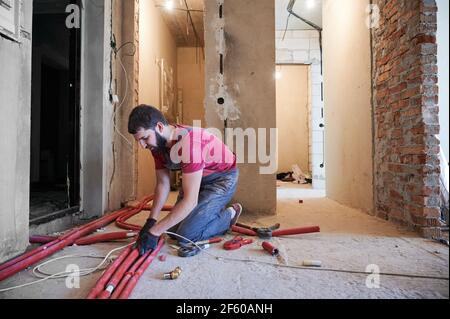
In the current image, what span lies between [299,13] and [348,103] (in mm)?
2932

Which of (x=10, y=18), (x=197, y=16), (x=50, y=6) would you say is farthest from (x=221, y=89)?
(x=50, y=6)

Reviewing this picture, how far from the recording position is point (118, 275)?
1.33m

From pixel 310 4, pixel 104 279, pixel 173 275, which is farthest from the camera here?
pixel 310 4

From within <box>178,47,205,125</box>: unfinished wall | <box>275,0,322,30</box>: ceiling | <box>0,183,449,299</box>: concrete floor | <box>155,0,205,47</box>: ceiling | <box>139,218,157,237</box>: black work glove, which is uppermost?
<box>275,0,322,30</box>: ceiling

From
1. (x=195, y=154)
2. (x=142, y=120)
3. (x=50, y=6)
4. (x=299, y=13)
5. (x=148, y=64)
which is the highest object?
(x=299, y=13)

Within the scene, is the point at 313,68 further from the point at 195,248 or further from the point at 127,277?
the point at 127,277

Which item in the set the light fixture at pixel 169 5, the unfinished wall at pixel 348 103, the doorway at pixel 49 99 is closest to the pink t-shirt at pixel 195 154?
the unfinished wall at pixel 348 103

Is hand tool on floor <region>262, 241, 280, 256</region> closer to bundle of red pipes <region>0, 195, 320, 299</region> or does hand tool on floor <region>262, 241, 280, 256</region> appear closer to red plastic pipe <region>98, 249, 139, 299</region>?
bundle of red pipes <region>0, 195, 320, 299</region>

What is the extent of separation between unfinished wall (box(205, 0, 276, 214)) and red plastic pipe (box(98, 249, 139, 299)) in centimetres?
156

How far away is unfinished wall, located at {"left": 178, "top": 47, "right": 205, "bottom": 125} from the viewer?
6.91 metres

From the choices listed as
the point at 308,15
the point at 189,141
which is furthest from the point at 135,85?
the point at 308,15

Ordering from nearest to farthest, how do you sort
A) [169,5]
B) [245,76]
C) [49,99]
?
[245,76] → [169,5] → [49,99]

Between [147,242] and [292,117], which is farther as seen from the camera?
[292,117]

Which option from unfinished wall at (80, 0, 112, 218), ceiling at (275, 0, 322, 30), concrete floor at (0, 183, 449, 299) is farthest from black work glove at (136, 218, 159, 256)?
ceiling at (275, 0, 322, 30)
